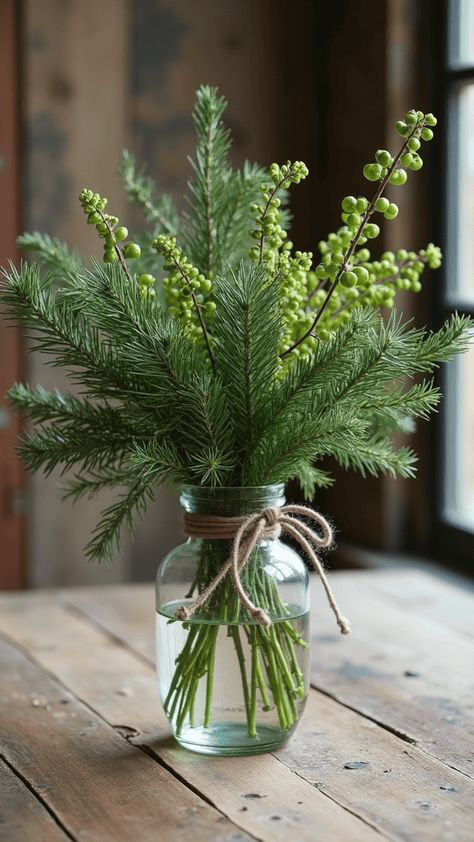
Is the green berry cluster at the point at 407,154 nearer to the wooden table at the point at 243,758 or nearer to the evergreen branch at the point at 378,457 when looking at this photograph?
the evergreen branch at the point at 378,457

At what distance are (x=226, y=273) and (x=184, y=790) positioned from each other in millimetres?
480

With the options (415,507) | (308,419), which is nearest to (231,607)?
(308,419)

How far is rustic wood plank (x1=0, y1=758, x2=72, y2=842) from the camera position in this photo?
0.93 meters

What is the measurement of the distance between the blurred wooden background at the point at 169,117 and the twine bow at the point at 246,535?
1480 millimetres

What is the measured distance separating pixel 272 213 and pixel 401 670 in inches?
24.6

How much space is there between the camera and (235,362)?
1.02 m

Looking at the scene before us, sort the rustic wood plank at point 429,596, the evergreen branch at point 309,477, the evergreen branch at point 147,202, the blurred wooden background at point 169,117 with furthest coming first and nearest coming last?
the blurred wooden background at point 169,117 → the rustic wood plank at point 429,596 → the evergreen branch at point 147,202 → the evergreen branch at point 309,477

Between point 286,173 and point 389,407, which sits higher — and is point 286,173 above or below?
above

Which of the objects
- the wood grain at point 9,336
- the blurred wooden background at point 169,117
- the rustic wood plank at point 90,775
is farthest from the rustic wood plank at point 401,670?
the wood grain at point 9,336

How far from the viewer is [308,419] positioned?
3.43 feet

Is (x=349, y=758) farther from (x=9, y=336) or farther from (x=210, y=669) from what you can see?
(x=9, y=336)

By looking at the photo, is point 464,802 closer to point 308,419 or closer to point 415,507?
point 308,419

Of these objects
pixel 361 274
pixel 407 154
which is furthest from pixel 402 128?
pixel 361 274

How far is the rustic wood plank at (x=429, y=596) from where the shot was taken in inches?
64.3
